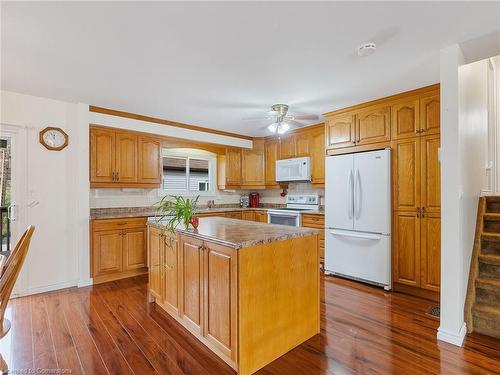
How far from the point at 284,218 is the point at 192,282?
259cm

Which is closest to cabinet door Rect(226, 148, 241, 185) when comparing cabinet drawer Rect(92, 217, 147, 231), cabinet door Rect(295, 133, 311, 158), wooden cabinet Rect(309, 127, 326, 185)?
cabinet door Rect(295, 133, 311, 158)

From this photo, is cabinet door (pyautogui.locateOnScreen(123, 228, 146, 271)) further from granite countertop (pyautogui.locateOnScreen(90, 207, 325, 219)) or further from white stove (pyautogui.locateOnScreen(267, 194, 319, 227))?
white stove (pyautogui.locateOnScreen(267, 194, 319, 227))

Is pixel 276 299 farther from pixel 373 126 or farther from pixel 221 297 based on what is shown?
pixel 373 126

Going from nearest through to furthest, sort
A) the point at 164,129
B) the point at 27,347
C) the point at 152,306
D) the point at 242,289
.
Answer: the point at 242,289 → the point at 27,347 → the point at 152,306 → the point at 164,129

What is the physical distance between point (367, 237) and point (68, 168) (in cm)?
395

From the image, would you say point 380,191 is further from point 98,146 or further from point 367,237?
point 98,146

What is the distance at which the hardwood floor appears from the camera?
1.86m

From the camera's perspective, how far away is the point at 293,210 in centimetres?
452

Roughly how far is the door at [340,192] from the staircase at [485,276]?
1.30m

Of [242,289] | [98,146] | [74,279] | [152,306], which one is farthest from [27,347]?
[98,146]

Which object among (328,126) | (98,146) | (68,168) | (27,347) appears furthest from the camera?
(328,126)

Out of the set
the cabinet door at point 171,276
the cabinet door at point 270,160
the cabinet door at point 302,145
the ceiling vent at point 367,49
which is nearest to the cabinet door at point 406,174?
the ceiling vent at point 367,49

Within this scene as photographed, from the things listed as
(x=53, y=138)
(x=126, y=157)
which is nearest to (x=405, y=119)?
(x=126, y=157)

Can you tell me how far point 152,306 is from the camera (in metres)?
2.86
